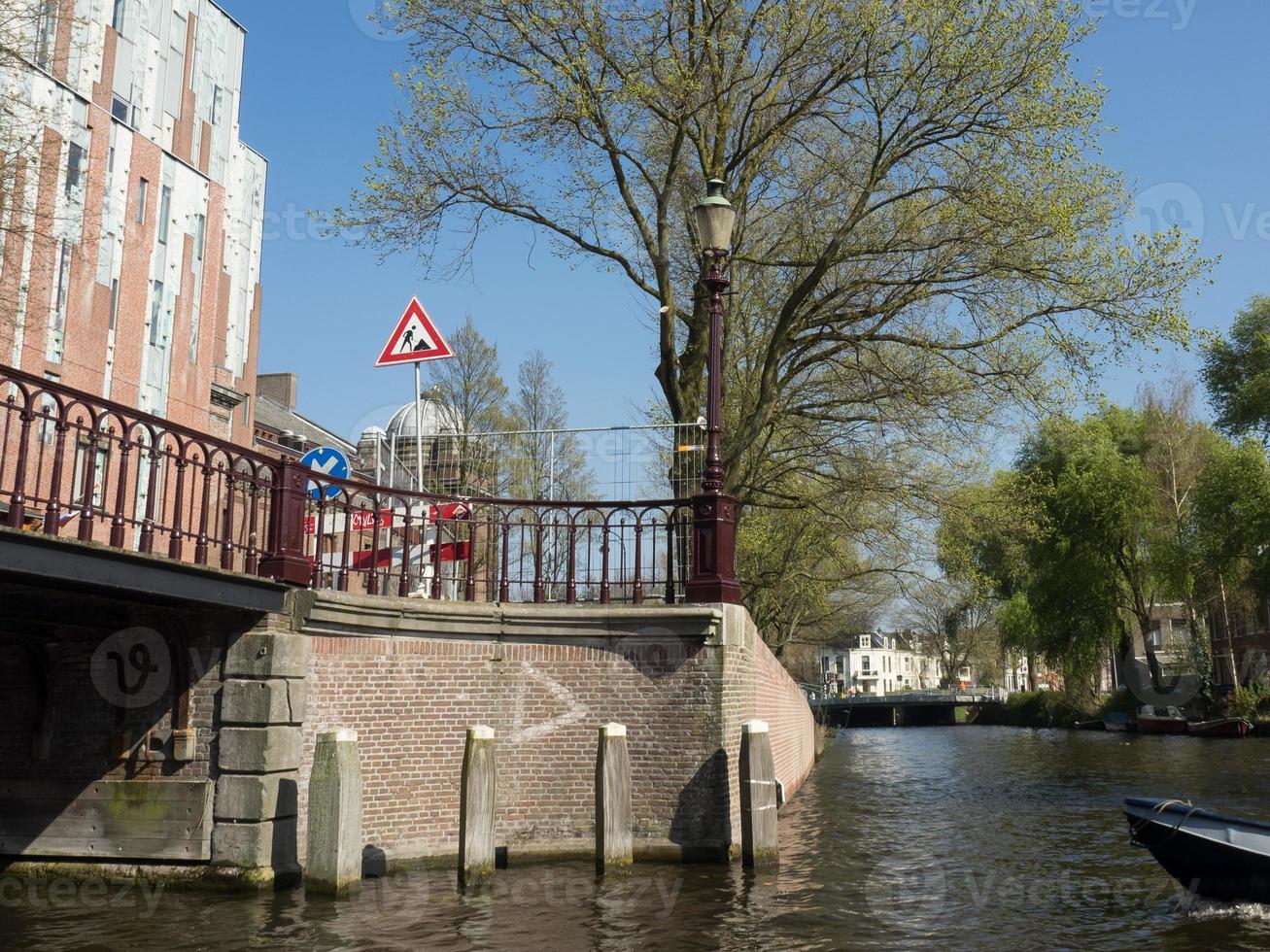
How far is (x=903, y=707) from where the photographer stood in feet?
267

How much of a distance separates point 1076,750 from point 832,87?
26.6 m

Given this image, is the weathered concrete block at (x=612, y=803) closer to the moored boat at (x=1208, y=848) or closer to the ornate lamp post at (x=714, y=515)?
the ornate lamp post at (x=714, y=515)

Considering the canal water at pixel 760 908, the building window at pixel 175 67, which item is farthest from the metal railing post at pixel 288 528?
the building window at pixel 175 67

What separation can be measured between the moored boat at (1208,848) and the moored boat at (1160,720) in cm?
3390

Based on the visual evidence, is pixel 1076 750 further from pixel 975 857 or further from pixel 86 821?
pixel 86 821

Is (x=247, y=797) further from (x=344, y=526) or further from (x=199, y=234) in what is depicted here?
(x=199, y=234)

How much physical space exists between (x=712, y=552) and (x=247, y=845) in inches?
229

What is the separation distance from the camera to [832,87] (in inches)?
663

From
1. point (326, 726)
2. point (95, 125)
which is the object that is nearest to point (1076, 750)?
point (326, 726)

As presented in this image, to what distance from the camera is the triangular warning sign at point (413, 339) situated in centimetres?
1403


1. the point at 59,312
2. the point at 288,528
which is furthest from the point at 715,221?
the point at 59,312

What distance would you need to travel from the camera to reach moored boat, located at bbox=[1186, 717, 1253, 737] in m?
38.4

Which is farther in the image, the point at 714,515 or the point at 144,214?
the point at 144,214

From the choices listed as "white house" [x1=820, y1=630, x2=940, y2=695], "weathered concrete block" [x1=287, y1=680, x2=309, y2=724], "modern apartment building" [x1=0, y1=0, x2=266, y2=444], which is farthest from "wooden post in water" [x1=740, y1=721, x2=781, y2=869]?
"white house" [x1=820, y1=630, x2=940, y2=695]
